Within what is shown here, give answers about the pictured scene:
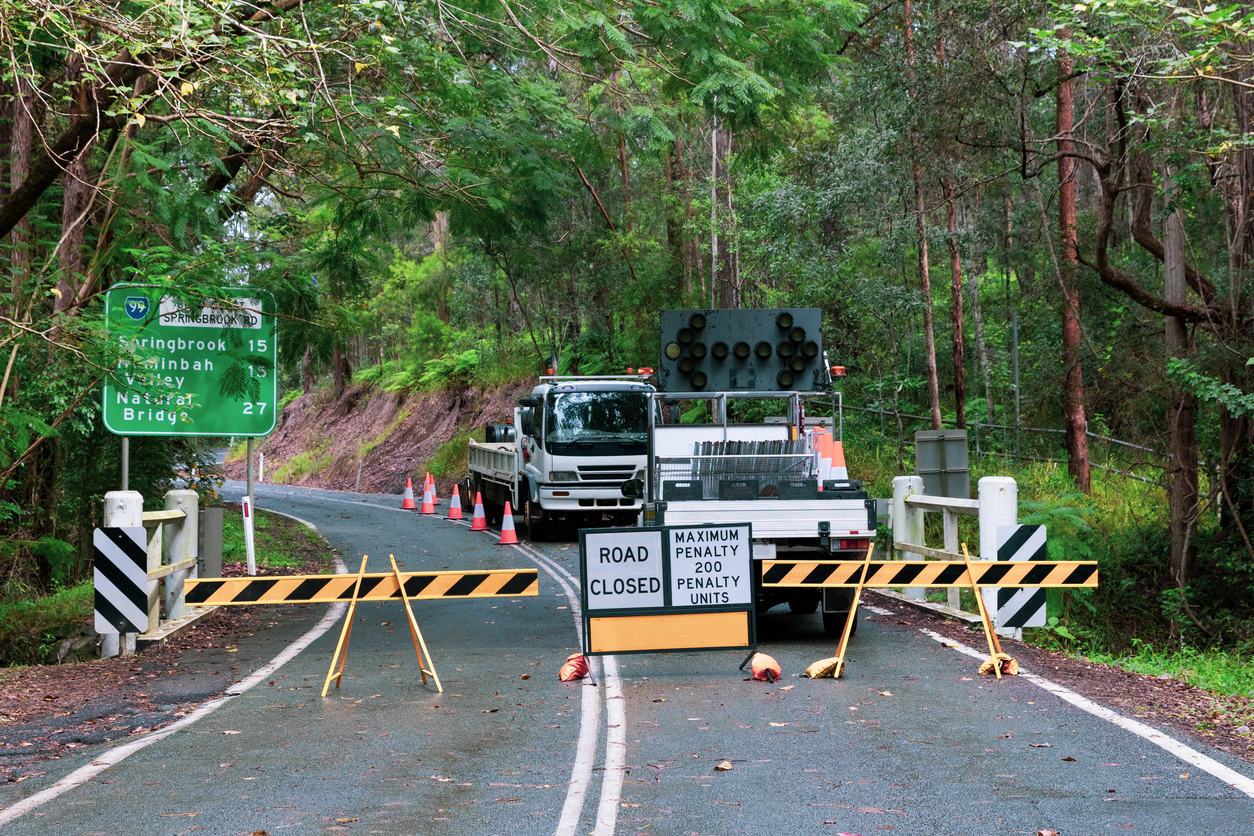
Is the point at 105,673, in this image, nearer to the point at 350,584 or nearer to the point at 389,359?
the point at 350,584

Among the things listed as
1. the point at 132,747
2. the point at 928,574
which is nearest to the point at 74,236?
the point at 132,747

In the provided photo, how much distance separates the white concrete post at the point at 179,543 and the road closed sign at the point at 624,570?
5276mm

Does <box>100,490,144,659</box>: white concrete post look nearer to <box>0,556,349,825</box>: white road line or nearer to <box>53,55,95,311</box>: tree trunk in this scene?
<box>0,556,349,825</box>: white road line

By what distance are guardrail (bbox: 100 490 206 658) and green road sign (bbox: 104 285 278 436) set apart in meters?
1.30

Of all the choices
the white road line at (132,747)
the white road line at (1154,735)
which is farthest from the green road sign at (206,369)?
the white road line at (1154,735)

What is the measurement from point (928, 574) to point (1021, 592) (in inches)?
71.8

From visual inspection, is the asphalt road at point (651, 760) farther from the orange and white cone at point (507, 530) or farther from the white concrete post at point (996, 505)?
the orange and white cone at point (507, 530)

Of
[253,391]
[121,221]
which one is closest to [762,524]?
[253,391]

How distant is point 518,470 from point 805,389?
33.2ft

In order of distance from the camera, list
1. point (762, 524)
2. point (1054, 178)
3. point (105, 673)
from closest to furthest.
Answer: point (105, 673) < point (762, 524) < point (1054, 178)

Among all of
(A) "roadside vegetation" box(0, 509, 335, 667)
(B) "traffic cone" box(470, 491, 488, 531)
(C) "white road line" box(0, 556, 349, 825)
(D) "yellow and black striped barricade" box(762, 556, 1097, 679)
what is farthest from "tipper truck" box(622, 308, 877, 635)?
(B) "traffic cone" box(470, 491, 488, 531)

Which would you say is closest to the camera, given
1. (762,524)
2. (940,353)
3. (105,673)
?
(105,673)

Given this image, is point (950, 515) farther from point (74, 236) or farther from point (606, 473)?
point (74, 236)

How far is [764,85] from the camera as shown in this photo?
1129cm
